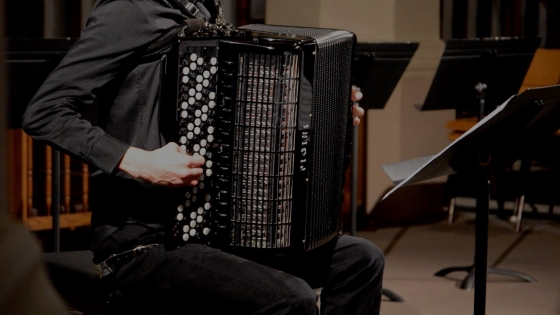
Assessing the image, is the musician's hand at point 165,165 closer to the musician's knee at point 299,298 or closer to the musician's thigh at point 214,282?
the musician's thigh at point 214,282

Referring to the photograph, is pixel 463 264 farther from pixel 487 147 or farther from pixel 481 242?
pixel 487 147

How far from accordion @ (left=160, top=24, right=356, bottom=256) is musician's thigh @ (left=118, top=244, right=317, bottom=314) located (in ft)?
0.15

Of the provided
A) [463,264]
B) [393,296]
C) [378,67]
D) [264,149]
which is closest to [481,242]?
[264,149]

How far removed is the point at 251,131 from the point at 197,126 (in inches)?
5.1

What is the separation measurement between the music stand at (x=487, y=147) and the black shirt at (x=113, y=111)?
603 mm

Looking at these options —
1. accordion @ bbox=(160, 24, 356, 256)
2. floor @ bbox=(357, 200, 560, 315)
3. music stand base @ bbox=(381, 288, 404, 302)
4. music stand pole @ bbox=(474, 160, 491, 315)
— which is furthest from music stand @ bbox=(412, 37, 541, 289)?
accordion @ bbox=(160, 24, 356, 256)

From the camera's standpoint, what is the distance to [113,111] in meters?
1.96

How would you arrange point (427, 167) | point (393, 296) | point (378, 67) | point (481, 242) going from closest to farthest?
point (427, 167) < point (481, 242) < point (378, 67) < point (393, 296)

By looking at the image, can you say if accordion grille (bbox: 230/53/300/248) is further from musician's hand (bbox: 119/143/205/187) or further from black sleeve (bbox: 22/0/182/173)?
black sleeve (bbox: 22/0/182/173)

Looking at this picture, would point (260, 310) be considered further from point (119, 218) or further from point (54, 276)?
point (54, 276)

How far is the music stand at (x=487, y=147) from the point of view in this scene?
1.92 metres

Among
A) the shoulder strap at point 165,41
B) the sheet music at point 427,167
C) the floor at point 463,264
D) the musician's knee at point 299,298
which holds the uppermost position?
the shoulder strap at point 165,41

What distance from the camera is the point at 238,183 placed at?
74.5 inches

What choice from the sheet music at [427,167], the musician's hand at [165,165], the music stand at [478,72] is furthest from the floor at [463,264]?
the musician's hand at [165,165]
